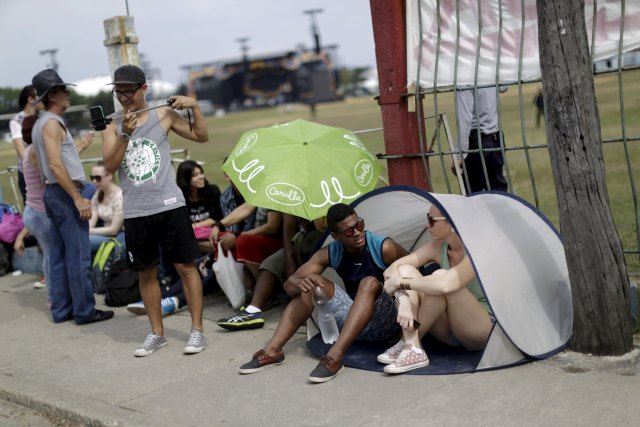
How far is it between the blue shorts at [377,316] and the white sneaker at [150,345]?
4.42 ft

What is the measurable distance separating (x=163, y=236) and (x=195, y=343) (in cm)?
72

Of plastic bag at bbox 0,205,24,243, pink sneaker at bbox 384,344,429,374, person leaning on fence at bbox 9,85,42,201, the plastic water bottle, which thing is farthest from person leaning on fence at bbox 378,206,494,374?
plastic bag at bbox 0,205,24,243

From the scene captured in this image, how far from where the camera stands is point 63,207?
6.95 metres

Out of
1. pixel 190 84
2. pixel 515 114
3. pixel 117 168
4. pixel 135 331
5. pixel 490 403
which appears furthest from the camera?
pixel 190 84

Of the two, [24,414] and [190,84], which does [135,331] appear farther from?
[190,84]

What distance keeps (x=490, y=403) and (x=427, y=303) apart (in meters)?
0.77

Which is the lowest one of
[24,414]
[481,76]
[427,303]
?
[24,414]

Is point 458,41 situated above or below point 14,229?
above

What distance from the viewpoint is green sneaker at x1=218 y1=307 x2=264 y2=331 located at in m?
6.35

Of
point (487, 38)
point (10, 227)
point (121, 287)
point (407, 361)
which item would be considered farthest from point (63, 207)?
point (487, 38)

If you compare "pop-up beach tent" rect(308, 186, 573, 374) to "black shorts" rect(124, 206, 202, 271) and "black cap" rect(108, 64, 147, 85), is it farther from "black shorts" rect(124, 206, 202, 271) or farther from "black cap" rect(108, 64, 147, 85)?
"black cap" rect(108, 64, 147, 85)

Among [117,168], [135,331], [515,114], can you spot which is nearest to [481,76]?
[117,168]

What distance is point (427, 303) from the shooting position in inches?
197

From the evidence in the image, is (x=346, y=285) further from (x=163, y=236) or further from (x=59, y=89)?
(x=59, y=89)
